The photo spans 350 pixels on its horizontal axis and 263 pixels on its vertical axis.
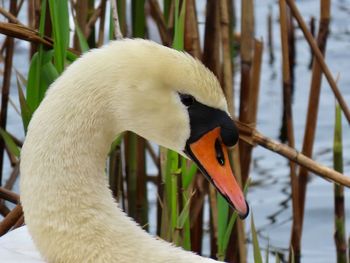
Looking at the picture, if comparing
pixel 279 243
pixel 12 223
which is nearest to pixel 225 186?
pixel 12 223

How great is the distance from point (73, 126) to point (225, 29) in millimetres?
1314

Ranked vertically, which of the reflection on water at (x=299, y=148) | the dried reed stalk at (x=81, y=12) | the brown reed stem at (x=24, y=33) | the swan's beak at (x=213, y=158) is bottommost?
the reflection on water at (x=299, y=148)

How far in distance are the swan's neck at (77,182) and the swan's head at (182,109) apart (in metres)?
0.06

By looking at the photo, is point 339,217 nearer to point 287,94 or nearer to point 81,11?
point 287,94

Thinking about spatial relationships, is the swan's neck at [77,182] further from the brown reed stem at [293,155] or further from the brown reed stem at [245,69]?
the brown reed stem at [245,69]

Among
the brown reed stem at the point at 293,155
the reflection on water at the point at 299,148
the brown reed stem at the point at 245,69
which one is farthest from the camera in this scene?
the reflection on water at the point at 299,148

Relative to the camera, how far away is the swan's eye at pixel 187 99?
2.73 meters

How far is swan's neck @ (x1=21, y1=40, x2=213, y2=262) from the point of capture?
8.80ft

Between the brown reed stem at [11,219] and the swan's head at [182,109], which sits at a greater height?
the swan's head at [182,109]

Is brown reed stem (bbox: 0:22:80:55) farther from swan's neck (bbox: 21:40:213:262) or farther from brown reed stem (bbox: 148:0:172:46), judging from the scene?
swan's neck (bbox: 21:40:213:262)

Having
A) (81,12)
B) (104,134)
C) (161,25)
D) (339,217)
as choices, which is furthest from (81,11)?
(339,217)

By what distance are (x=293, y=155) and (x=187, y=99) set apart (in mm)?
972

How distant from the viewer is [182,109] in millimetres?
2752

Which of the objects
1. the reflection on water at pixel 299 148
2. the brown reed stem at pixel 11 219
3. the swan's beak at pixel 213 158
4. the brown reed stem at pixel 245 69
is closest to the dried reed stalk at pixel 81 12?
the brown reed stem at pixel 245 69
